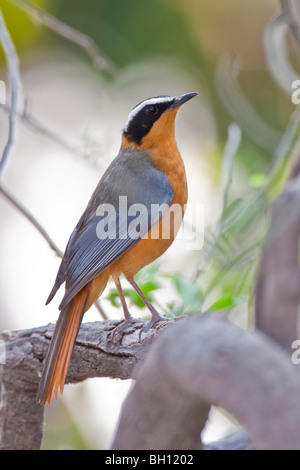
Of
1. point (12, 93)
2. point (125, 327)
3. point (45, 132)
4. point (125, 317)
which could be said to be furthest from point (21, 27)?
point (125, 327)

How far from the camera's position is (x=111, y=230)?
299cm

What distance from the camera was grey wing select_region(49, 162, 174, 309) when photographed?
2.80m

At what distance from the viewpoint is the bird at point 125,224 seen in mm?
2613

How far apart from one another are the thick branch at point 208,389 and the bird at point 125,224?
1.19 metres

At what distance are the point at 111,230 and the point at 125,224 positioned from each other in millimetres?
63

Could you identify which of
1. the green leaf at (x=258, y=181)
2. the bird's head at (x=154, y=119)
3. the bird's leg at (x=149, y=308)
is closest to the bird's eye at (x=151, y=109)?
the bird's head at (x=154, y=119)

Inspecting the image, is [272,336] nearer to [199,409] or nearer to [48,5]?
[199,409]

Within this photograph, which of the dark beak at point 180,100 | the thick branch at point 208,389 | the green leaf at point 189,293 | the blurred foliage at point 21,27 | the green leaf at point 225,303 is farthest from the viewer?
the blurred foliage at point 21,27

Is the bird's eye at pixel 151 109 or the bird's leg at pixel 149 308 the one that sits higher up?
the bird's eye at pixel 151 109

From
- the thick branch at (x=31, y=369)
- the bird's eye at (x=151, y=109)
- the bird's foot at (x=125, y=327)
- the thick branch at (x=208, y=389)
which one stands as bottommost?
the thick branch at (x=31, y=369)

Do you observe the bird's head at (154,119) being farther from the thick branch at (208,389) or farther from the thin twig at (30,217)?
the thick branch at (208,389)

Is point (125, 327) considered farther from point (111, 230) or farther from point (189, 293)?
point (111, 230)

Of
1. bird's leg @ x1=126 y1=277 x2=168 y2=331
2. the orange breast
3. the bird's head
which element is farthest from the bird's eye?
bird's leg @ x1=126 y1=277 x2=168 y2=331
